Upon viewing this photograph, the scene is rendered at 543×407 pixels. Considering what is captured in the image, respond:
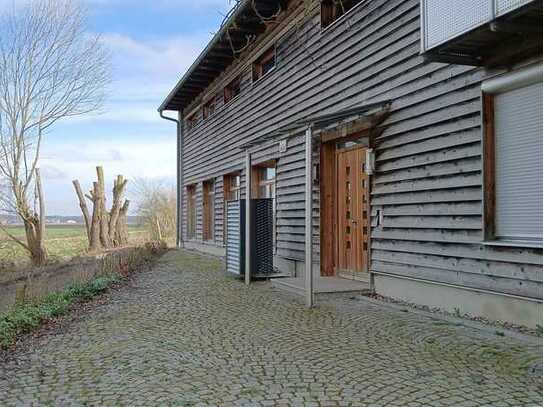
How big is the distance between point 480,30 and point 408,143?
7.60ft

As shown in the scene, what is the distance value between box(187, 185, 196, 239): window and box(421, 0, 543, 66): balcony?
15758 mm

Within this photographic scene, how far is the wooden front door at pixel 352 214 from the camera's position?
356 inches

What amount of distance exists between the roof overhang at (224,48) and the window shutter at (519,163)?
12.7 feet

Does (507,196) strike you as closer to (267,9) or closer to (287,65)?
(287,65)

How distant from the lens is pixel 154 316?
23.6 feet

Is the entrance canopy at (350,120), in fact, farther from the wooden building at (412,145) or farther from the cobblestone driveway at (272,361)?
the cobblestone driveway at (272,361)

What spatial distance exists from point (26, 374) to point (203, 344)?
1629 millimetres

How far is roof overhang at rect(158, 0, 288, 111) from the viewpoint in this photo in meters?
11.8

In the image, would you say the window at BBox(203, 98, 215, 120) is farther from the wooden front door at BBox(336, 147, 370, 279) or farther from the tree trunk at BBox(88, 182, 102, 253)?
the tree trunk at BBox(88, 182, 102, 253)

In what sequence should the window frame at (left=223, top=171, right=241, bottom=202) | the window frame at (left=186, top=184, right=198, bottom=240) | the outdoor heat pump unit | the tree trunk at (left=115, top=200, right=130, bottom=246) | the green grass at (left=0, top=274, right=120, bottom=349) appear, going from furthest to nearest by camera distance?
the tree trunk at (left=115, top=200, right=130, bottom=246) < the window frame at (left=186, top=184, right=198, bottom=240) < the window frame at (left=223, top=171, right=241, bottom=202) < the outdoor heat pump unit < the green grass at (left=0, top=274, right=120, bottom=349)

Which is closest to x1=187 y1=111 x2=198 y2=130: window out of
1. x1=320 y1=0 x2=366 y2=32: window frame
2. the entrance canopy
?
x1=320 y1=0 x2=366 y2=32: window frame

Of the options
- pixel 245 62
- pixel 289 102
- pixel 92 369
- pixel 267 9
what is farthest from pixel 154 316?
pixel 245 62

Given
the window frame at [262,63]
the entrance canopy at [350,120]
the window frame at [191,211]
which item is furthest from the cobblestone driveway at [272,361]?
the window frame at [191,211]

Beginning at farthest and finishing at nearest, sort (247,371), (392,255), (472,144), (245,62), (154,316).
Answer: (245,62) < (392,255) < (154,316) < (472,144) < (247,371)
